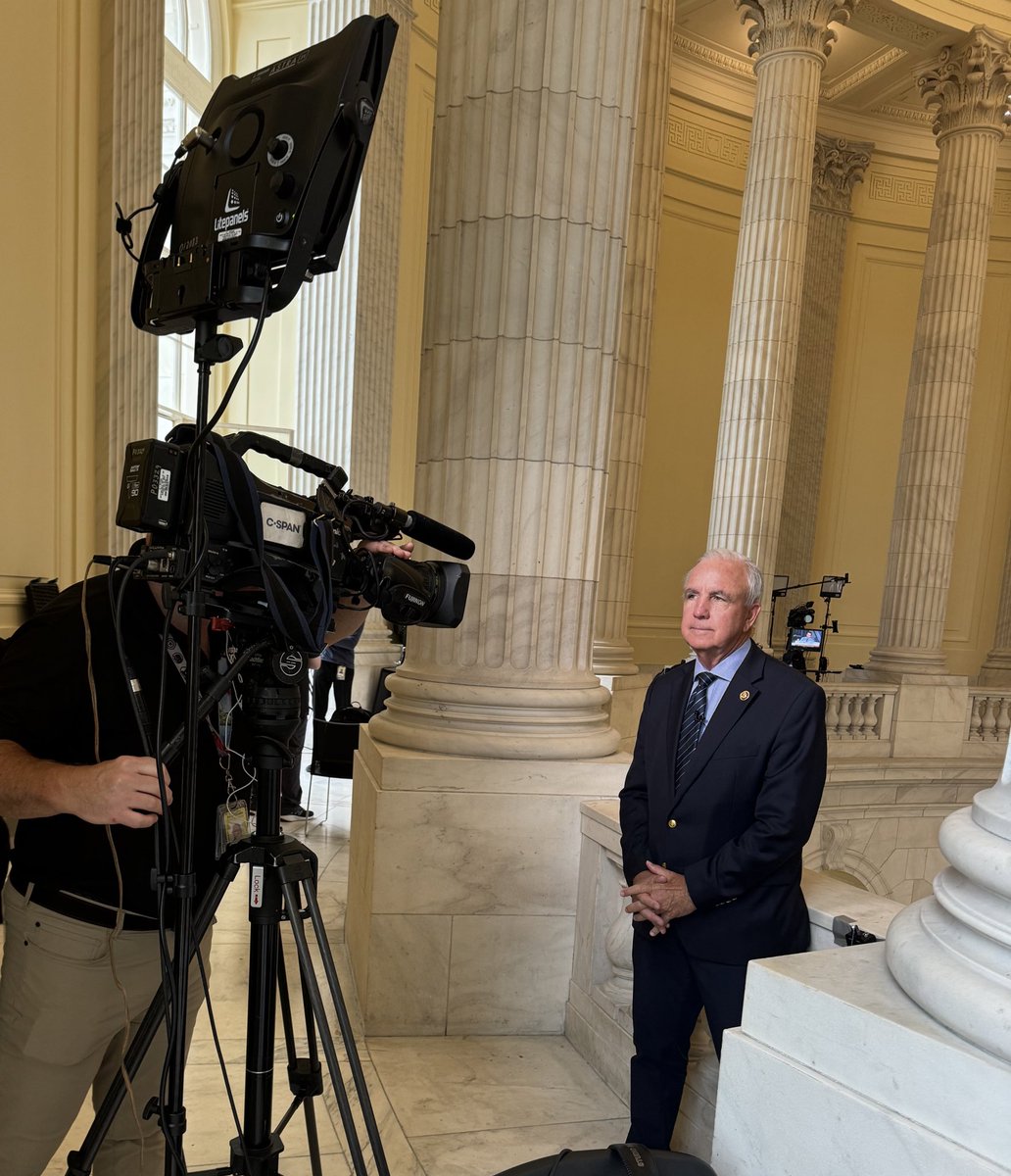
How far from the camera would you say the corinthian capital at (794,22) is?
9.75 metres

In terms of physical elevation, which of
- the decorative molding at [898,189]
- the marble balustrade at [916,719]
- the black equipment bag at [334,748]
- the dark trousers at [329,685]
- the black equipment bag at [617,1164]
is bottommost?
the marble balustrade at [916,719]

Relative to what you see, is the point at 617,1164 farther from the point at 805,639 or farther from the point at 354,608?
the point at 805,639

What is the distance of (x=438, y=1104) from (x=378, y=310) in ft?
28.6

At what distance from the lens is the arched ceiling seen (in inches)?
470

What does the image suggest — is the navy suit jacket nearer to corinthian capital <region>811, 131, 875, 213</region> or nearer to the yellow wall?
the yellow wall

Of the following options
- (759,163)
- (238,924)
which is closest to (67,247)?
(238,924)

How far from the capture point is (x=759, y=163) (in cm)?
1000

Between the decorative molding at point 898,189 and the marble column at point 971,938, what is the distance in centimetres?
1807

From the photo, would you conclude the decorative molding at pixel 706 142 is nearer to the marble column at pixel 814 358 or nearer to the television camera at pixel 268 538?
the marble column at pixel 814 358

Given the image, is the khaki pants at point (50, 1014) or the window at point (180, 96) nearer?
the khaki pants at point (50, 1014)

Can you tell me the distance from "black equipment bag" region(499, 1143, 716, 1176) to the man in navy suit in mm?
1099

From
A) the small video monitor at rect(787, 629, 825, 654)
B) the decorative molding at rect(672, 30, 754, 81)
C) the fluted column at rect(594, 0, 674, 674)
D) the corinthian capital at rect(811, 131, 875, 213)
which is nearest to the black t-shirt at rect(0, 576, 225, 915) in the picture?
the fluted column at rect(594, 0, 674, 674)

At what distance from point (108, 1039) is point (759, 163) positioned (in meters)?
10.6

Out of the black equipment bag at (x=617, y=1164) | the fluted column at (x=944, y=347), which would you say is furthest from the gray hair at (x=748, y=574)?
the fluted column at (x=944, y=347)
